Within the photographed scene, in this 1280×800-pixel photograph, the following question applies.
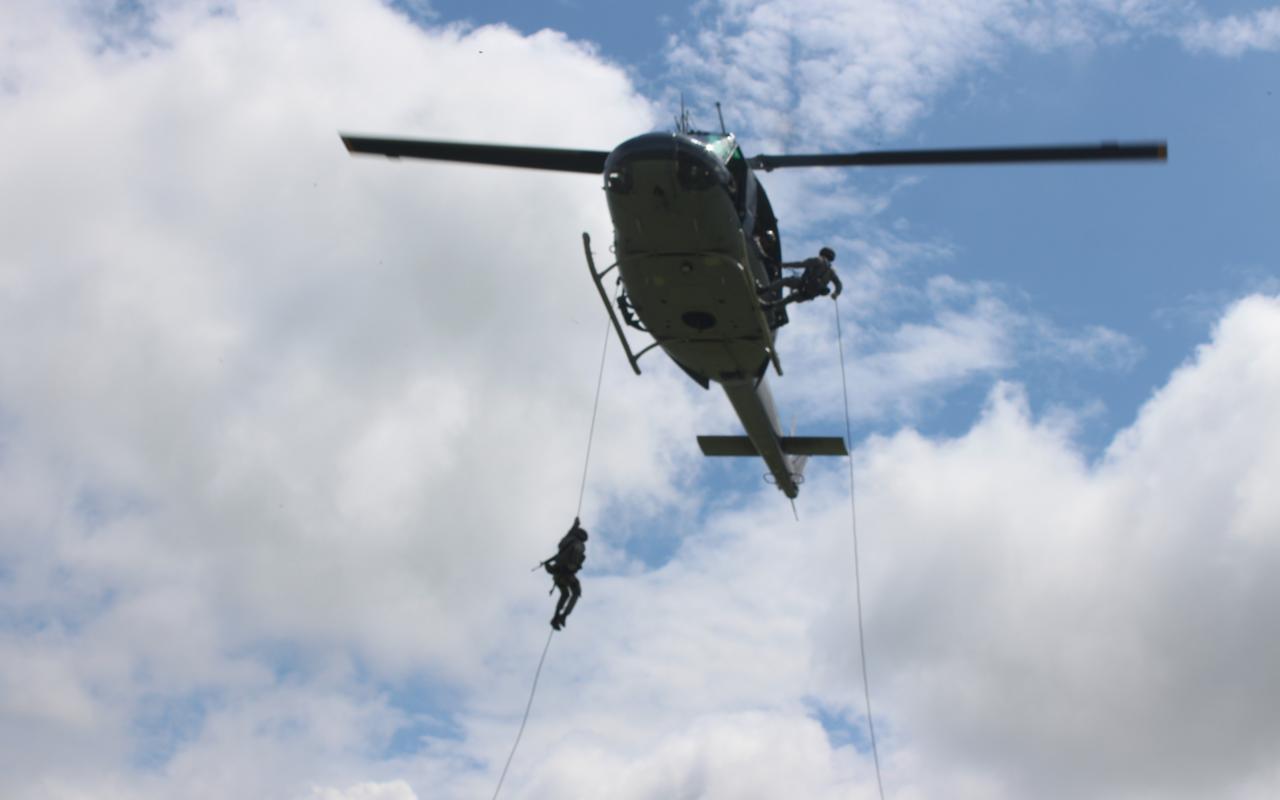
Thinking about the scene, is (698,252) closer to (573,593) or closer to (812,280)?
(812,280)

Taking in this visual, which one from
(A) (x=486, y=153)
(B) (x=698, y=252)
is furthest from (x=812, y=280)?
(A) (x=486, y=153)

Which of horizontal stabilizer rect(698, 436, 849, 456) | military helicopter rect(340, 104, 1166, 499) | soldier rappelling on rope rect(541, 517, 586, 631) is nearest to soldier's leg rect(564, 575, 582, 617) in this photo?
soldier rappelling on rope rect(541, 517, 586, 631)

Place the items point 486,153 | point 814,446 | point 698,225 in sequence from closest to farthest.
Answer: point 698,225 → point 486,153 → point 814,446

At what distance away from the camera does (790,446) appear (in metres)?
23.1

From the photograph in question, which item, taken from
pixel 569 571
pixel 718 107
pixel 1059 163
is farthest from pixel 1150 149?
pixel 569 571

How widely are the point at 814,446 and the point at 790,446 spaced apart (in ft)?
1.47

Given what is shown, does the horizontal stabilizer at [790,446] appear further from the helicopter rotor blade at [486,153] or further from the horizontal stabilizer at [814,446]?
the helicopter rotor blade at [486,153]

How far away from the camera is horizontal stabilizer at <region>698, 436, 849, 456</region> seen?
75.2 ft

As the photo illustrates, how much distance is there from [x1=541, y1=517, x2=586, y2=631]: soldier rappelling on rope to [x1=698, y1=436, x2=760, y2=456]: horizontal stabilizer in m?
5.36

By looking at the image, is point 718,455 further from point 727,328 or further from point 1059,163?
point 1059,163

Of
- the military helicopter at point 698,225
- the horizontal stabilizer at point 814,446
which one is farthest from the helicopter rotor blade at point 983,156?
the horizontal stabilizer at point 814,446

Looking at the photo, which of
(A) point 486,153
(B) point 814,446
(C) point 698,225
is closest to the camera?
(C) point 698,225

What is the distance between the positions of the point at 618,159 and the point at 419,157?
3555mm

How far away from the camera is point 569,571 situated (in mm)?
18828
